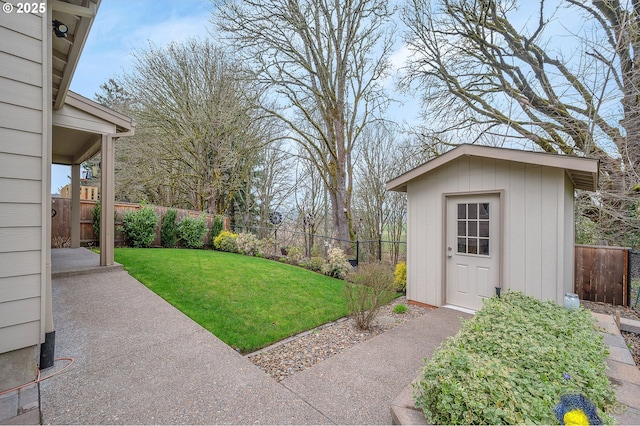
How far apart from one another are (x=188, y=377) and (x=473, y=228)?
452cm

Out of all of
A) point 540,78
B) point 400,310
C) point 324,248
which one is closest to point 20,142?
point 400,310

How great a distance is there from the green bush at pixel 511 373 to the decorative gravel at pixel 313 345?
1.29 metres

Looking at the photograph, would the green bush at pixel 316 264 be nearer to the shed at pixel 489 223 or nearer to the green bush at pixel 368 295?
the shed at pixel 489 223

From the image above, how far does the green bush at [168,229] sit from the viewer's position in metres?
8.92

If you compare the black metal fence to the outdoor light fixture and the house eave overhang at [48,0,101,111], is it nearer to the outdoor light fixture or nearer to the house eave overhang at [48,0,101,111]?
the house eave overhang at [48,0,101,111]

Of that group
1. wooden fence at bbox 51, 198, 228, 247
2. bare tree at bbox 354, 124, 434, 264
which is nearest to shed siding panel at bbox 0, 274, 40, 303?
wooden fence at bbox 51, 198, 228, 247

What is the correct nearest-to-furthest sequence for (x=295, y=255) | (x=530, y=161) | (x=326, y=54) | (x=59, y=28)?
(x=59, y=28)
(x=530, y=161)
(x=295, y=255)
(x=326, y=54)

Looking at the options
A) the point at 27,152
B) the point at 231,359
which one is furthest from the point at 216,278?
the point at 27,152

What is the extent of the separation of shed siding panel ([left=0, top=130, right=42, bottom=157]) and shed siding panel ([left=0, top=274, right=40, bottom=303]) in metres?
1.00

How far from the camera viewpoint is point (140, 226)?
8172 mm

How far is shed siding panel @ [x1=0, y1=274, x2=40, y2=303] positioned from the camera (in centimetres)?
211

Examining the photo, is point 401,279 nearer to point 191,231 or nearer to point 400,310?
point 400,310

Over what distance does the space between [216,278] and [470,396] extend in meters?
4.87

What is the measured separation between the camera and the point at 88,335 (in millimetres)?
3045
